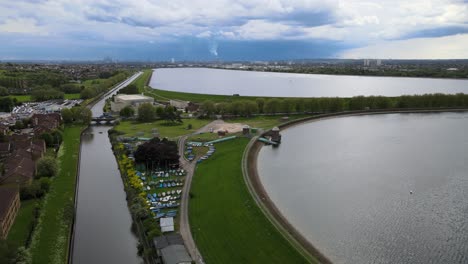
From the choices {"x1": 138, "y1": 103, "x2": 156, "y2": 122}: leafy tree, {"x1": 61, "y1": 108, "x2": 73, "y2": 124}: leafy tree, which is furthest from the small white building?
{"x1": 61, "y1": 108, "x2": 73, "y2": 124}: leafy tree

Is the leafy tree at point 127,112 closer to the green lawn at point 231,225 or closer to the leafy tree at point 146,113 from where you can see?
the leafy tree at point 146,113

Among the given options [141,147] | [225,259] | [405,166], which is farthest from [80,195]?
[405,166]

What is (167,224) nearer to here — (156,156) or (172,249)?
(172,249)

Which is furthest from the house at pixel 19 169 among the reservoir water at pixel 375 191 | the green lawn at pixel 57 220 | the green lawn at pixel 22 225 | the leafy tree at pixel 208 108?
the leafy tree at pixel 208 108

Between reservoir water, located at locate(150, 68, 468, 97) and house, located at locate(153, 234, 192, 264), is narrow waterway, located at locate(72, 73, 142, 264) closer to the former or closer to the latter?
house, located at locate(153, 234, 192, 264)

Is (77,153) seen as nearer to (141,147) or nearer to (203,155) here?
(141,147)

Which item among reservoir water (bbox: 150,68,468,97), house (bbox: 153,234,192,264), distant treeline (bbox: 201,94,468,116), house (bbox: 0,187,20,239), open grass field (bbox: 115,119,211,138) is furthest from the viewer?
reservoir water (bbox: 150,68,468,97)

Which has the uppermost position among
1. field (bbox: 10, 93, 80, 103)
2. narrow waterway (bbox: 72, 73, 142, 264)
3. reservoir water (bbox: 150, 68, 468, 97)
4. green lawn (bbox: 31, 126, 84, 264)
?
reservoir water (bbox: 150, 68, 468, 97)
